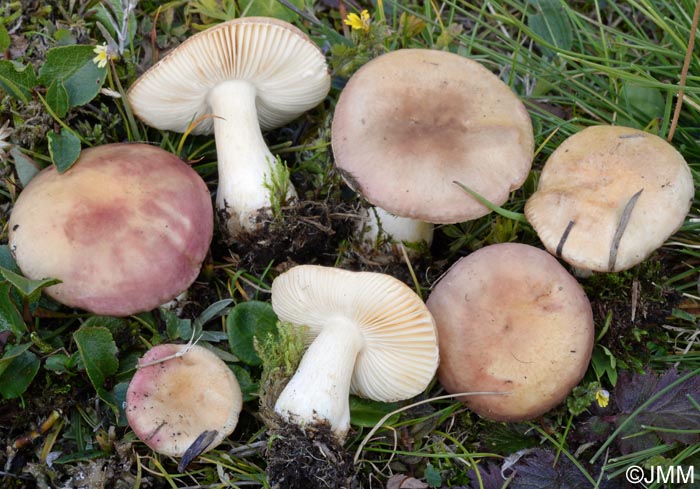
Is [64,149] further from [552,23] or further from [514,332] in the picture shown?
[552,23]

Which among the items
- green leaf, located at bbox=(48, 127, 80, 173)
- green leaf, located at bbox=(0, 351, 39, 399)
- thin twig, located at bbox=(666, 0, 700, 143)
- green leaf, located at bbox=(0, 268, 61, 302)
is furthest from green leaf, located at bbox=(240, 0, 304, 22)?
green leaf, located at bbox=(0, 351, 39, 399)

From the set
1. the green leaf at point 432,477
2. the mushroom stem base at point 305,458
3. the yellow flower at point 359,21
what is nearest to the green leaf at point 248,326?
the mushroom stem base at point 305,458

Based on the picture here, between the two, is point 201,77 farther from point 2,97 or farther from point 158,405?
point 158,405

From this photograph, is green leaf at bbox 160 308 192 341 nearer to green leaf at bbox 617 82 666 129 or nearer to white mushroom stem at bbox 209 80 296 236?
white mushroom stem at bbox 209 80 296 236

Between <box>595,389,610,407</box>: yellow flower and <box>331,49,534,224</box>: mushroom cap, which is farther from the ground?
<box>331,49,534,224</box>: mushroom cap

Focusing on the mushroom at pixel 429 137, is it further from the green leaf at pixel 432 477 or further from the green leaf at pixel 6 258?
the green leaf at pixel 6 258

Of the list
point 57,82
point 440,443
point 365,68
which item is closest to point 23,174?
point 57,82
